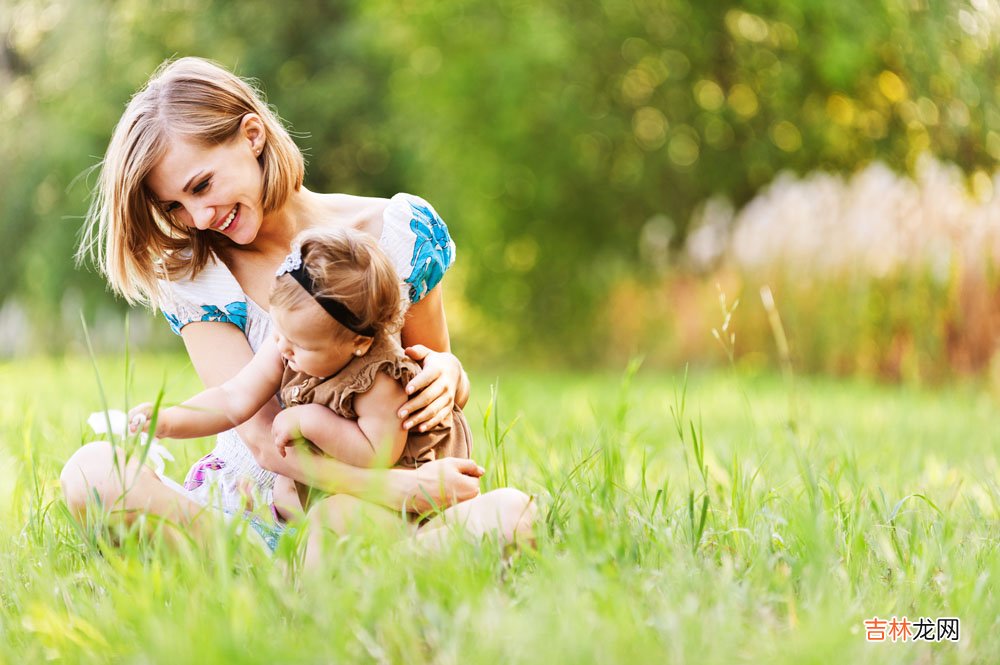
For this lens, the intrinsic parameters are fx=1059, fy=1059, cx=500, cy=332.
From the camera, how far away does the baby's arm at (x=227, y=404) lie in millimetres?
2092

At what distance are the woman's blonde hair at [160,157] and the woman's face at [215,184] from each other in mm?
19

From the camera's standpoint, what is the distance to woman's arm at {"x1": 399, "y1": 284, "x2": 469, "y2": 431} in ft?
6.84

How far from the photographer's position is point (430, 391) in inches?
82.5

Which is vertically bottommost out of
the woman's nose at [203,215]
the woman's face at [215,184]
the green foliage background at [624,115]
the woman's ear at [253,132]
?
the green foliage background at [624,115]

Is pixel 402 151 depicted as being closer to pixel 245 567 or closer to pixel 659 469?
pixel 659 469

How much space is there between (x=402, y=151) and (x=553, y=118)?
4.20 metres

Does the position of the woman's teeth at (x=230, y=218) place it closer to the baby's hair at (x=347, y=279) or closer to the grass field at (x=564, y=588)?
the baby's hair at (x=347, y=279)

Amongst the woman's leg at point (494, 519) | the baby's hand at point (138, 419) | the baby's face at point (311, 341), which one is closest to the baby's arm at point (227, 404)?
the baby's hand at point (138, 419)

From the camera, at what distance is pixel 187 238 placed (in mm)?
2377

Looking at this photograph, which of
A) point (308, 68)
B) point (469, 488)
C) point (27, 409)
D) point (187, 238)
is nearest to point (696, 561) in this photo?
point (469, 488)

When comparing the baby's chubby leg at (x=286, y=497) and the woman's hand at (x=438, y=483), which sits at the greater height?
the woman's hand at (x=438, y=483)

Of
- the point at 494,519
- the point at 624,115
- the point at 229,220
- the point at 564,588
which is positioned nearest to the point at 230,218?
the point at 229,220

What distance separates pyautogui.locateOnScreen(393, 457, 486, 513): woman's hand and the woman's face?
2.09 feet

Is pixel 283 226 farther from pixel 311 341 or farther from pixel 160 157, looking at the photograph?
pixel 311 341
